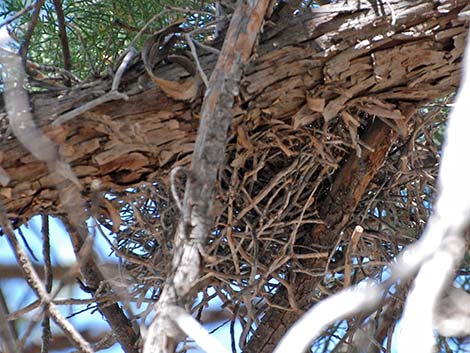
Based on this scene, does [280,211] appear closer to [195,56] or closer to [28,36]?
[195,56]

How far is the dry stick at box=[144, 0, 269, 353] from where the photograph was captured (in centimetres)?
89

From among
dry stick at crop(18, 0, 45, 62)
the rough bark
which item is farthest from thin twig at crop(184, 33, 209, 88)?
dry stick at crop(18, 0, 45, 62)

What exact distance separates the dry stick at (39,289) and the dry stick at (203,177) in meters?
0.18

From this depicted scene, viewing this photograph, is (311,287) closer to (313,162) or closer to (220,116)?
(313,162)

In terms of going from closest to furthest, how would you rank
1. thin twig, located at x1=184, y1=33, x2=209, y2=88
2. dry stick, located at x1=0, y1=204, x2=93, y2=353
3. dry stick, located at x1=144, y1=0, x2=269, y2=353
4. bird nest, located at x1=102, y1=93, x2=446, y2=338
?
dry stick, located at x1=144, y1=0, x2=269, y2=353 → dry stick, located at x1=0, y1=204, x2=93, y2=353 → thin twig, located at x1=184, y1=33, x2=209, y2=88 → bird nest, located at x1=102, y1=93, x2=446, y2=338

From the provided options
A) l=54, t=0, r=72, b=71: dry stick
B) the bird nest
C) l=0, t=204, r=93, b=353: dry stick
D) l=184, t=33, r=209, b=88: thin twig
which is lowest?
the bird nest

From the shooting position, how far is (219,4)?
1264 mm

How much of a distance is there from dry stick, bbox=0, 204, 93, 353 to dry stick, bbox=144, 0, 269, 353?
185 mm

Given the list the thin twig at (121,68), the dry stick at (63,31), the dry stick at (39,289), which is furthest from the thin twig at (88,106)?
the dry stick at (63,31)

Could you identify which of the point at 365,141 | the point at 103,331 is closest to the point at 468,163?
the point at 365,141

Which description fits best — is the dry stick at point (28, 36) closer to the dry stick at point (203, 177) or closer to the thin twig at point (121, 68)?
the thin twig at point (121, 68)

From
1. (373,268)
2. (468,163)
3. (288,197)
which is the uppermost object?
(468,163)

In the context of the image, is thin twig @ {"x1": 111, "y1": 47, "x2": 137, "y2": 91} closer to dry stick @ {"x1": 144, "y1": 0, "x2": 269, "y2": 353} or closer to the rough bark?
the rough bark

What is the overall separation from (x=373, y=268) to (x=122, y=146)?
643 millimetres
